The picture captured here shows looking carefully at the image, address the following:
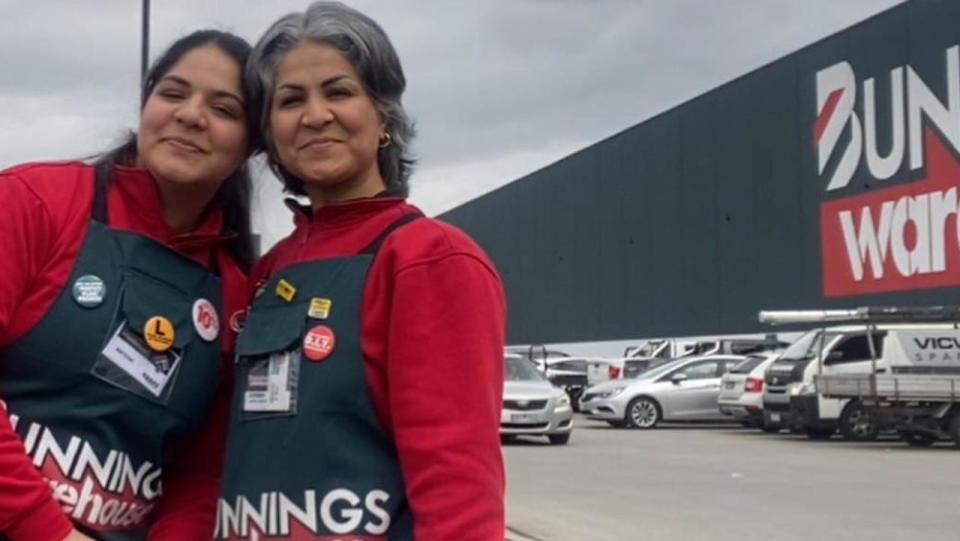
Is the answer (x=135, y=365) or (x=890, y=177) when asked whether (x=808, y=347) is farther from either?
(x=135, y=365)

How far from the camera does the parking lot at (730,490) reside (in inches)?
480

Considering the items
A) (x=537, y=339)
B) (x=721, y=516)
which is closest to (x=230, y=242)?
(x=721, y=516)

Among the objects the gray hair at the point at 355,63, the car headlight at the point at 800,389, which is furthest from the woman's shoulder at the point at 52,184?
the car headlight at the point at 800,389

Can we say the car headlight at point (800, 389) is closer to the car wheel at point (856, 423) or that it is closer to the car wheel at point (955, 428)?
the car wheel at point (856, 423)

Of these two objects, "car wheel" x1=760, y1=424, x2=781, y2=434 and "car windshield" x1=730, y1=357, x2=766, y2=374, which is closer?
"car wheel" x1=760, y1=424, x2=781, y2=434

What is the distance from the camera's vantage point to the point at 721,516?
42.9ft

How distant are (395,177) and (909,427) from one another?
842 inches

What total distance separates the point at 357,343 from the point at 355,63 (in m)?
0.50

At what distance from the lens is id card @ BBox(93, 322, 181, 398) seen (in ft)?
8.13

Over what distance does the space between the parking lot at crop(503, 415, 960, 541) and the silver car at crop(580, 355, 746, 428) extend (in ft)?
12.9

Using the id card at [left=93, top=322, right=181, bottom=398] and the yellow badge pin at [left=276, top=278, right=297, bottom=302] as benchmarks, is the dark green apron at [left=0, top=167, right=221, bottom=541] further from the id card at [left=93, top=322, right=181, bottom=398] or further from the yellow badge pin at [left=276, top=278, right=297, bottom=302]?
the yellow badge pin at [left=276, top=278, right=297, bottom=302]

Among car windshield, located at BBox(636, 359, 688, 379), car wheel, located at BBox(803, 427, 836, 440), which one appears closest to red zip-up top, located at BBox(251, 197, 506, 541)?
car wheel, located at BBox(803, 427, 836, 440)

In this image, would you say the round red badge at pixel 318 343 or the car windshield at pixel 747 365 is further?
the car windshield at pixel 747 365

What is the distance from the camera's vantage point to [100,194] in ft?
8.61
